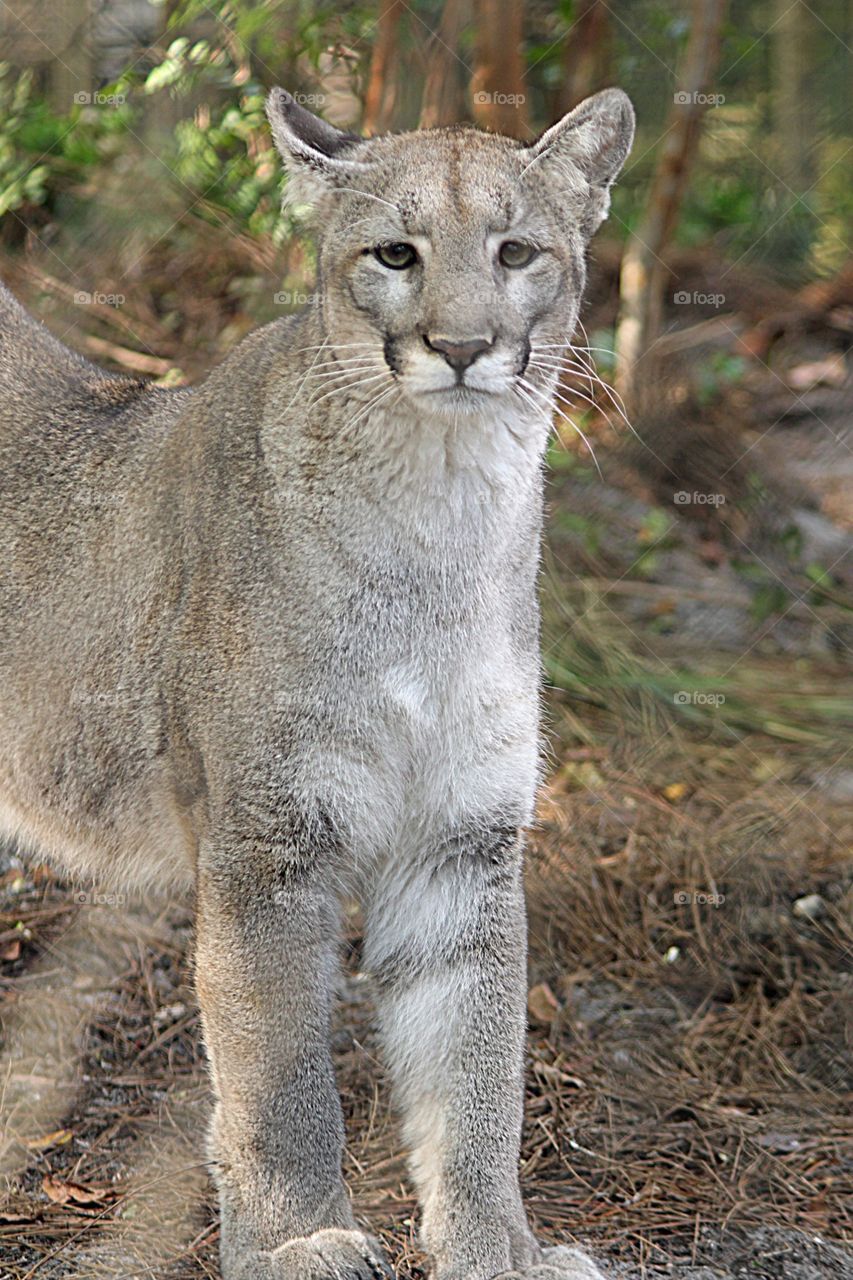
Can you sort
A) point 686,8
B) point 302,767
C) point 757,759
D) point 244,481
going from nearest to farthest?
point 302,767 < point 244,481 < point 757,759 < point 686,8

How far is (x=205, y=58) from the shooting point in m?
7.60

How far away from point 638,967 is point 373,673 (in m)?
2.20

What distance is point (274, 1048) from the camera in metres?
3.83

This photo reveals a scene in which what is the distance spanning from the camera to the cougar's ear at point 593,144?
3977 mm

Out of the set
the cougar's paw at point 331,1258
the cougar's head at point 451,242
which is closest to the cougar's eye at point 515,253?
the cougar's head at point 451,242

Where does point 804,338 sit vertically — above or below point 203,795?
below

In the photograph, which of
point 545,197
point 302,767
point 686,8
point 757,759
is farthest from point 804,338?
point 302,767

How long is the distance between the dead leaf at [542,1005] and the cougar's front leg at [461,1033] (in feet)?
4.15

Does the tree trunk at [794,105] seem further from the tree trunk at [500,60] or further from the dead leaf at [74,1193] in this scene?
the dead leaf at [74,1193]

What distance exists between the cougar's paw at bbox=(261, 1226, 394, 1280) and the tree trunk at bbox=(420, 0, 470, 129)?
18.2 ft

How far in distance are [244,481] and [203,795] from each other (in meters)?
0.77

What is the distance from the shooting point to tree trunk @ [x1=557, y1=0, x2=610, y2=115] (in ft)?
28.4

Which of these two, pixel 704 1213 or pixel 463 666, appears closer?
pixel 463 666

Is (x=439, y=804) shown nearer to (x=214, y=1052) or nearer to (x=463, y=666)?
(x=463, y=666)
